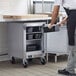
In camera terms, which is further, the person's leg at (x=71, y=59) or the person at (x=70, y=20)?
the person's leg at (x=71, y=59)

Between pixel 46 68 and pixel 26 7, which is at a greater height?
pixel 26 7

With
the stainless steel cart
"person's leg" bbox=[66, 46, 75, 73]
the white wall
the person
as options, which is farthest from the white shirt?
the white wall

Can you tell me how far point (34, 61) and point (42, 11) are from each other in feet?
3.82

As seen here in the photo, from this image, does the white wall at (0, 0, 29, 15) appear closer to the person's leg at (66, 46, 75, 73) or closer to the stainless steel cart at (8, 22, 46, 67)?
the stainless steel cart at (8, 22, 46, 67)

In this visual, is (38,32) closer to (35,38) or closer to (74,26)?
(35,38)

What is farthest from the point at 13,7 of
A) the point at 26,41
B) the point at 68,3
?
the point at 68,3

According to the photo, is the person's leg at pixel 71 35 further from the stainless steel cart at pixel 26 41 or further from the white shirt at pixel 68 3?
the stainless steel cart at pixel 26 41

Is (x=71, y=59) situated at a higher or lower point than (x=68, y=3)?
lower

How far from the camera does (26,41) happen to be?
4.68m

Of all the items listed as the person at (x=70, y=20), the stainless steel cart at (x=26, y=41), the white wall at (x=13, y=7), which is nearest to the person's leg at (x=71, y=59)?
the person at (x=70, y=20)

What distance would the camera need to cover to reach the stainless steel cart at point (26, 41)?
453cm

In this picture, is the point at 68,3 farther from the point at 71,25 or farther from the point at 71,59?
the point at 71,59

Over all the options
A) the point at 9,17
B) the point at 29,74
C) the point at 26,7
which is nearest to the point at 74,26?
the point at 29,74

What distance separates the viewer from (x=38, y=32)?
4.68 m
